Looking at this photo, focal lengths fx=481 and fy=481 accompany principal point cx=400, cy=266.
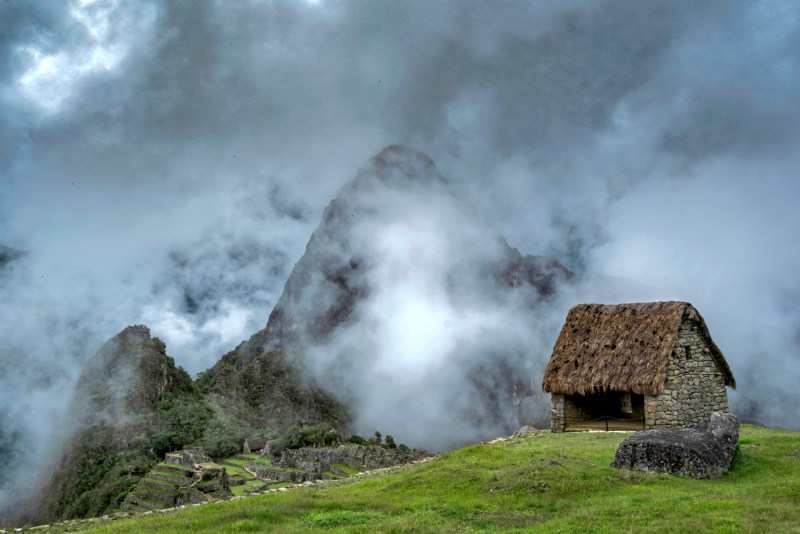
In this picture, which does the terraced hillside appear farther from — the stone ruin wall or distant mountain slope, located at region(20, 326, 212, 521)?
distant mountain slope, located at region(20, 326, 212, 521)

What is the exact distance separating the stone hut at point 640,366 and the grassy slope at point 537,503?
271 inches

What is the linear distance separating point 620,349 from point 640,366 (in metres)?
1.61

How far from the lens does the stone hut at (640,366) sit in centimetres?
2139

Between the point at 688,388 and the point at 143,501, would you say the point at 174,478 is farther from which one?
the point at 688,388

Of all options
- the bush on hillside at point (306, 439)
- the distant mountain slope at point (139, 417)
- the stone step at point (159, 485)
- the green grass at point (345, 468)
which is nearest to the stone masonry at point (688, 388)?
the green grass at point (345, 468)

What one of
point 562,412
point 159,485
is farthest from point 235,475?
point 562,412

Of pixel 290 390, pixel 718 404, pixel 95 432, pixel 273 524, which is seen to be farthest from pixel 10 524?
pixel 718 404

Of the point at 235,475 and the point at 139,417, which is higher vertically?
the point at 139,417

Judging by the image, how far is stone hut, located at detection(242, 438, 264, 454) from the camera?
174ft

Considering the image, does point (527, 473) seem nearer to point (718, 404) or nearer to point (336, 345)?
point (718, 404)

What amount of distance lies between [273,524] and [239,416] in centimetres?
7360

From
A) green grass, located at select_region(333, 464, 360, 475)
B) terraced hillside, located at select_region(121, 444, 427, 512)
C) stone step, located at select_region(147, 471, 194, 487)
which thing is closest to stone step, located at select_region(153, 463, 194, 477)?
terraced hillside, located at select_region(121, 444, 427, 512)

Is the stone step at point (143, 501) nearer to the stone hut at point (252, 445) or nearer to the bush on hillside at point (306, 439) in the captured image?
the bush on hillside at point (306, 439)

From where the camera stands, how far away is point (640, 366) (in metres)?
21.9
